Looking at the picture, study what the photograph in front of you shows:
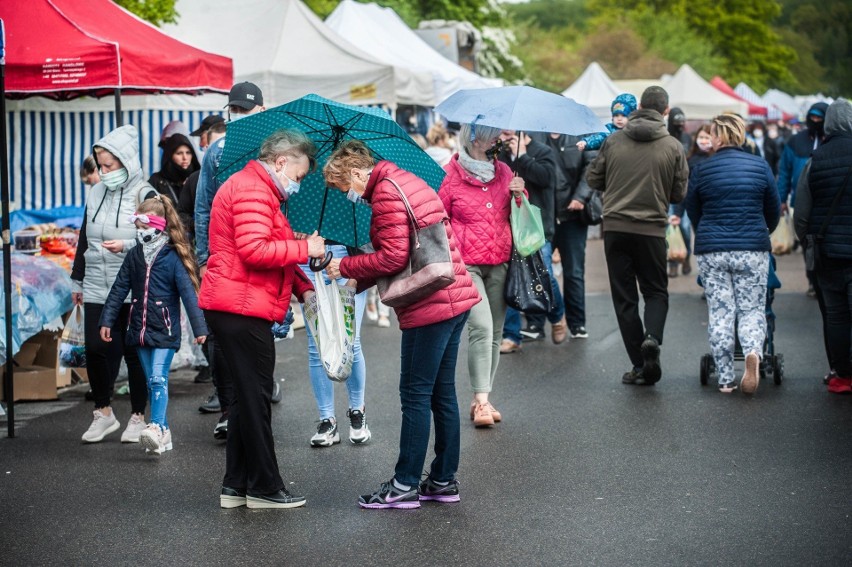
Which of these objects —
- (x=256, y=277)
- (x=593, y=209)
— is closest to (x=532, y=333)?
(x=593, y=209)

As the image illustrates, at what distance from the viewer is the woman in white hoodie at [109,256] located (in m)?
7.30

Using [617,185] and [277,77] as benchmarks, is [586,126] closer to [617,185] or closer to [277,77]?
[617,185]

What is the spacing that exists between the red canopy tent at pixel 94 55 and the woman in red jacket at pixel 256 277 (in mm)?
4036

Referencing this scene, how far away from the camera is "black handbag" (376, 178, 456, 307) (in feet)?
17.8

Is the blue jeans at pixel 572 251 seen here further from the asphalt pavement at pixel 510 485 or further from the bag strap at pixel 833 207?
the bag strap at pixel 833 207

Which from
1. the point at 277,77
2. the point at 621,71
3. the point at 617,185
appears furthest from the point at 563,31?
the point at 617,185

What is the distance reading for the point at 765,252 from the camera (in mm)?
8328

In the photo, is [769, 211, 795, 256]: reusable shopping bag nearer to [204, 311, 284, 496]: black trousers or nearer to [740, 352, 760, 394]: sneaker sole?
[740, 352, 760, 394]: sneaker sole

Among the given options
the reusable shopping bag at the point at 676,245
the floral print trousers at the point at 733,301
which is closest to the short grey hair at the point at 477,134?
the floral print trousers at the point at 733,301

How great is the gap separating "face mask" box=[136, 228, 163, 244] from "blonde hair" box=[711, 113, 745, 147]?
3.91 m

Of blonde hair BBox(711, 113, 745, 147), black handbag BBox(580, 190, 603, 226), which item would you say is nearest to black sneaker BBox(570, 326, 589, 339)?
black handbag BBox(580, 190, 603, 226)

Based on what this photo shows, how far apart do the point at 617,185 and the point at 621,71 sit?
63.4 metres

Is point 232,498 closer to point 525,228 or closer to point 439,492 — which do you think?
point 439,492

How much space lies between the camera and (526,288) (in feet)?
25.1
